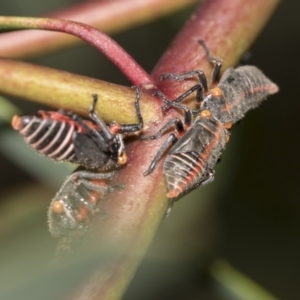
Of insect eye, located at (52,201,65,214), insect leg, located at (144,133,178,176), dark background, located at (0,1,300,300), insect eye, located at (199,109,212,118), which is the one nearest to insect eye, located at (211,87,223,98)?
insect eye, located at (199,109,212,118)

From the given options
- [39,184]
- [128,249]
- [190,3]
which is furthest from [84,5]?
[128,249]

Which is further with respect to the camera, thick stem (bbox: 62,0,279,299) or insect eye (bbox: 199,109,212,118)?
insect eye (bbox: 199,109,212,118)

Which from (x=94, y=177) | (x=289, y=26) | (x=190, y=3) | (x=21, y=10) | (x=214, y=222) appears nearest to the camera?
(x=94, y=177)

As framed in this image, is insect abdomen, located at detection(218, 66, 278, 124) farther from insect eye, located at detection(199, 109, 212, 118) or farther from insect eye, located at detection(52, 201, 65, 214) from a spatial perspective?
insect eye, located at detection(52, 201, 65, 214)

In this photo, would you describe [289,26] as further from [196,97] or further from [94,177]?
[94,177]

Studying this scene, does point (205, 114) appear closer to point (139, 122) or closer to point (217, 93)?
point (217, 93)

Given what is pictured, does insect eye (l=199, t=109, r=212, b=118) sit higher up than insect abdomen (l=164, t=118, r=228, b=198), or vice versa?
insect eye (l=199, t=109, r=212, b=118)
